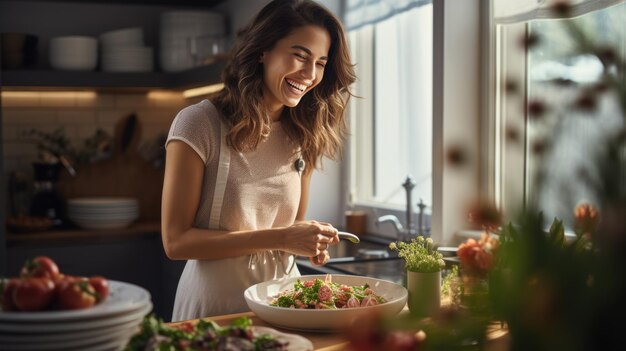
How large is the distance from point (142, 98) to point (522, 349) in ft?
15.3

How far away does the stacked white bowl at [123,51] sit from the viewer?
15.6 feet

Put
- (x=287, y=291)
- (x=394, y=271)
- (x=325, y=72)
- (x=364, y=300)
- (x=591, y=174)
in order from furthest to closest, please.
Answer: (x=394, y=271), (x=325, y=72), (x=287, y=291), (x=364, y=300), (x=591, y=174)

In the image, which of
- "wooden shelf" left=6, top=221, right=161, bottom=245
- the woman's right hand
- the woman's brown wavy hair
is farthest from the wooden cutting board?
the woman's right hand

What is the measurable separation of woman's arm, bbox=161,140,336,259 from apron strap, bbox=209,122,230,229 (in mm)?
71

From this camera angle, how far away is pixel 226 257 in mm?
2092

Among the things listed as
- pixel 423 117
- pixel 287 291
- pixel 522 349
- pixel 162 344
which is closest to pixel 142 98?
pixel 423 117

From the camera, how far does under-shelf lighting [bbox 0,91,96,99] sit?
4.88 meters

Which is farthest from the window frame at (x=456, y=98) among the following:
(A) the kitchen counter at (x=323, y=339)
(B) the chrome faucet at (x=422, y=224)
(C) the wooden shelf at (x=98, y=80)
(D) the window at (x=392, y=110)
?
(C) the wooden shelf at (x=98, y=80)

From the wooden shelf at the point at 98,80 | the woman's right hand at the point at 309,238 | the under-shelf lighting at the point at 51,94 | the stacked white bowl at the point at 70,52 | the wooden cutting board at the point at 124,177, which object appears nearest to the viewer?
the woman's right hand at the point at 309,238

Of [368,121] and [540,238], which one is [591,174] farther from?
[368,121]

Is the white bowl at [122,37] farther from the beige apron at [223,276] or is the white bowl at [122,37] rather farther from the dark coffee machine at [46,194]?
the beige apron at [223,276]

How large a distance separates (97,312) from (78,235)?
3333mm

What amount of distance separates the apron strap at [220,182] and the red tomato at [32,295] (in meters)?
0.91

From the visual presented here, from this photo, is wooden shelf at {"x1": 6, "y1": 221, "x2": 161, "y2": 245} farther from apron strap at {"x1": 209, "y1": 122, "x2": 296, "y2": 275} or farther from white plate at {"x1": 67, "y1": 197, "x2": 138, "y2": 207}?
apron strap at {"x1": 209, "y1": 122, "x2": 296, "y2": 275}
